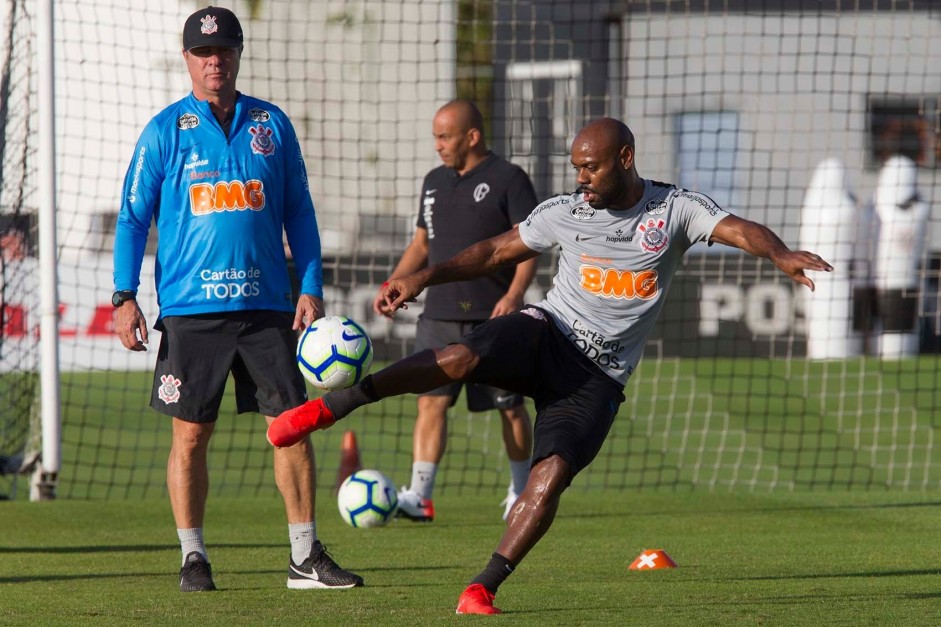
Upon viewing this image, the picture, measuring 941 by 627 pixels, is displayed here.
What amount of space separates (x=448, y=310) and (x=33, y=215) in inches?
142

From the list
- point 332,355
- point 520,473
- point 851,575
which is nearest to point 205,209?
point 332,355

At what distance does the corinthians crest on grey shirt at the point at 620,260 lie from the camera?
5.60 m

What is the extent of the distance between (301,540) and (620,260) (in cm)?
174

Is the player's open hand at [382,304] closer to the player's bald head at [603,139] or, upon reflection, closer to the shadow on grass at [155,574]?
the player's bald head at [603,139]

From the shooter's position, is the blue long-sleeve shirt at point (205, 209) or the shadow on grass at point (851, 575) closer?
the blue long-sleeve shirt at point (205, 209)

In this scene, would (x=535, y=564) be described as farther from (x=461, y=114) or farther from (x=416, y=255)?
(x=461, y=114)

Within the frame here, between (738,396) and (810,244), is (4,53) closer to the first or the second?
(738,396)

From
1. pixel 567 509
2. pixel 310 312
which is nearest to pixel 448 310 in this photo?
pixel 567 509

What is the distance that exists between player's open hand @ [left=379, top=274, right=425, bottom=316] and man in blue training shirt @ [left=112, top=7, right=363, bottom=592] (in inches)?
15.5

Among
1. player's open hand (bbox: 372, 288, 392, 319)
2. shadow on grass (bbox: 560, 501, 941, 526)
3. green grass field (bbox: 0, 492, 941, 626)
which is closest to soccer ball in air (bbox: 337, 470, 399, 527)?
green grass field (bbox: 0, 492, 941, 626)

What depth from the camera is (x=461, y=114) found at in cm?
824

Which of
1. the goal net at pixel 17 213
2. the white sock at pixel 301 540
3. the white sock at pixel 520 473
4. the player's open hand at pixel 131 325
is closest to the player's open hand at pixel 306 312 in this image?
the player's open hand at pixel 131 325

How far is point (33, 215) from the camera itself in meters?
10.2

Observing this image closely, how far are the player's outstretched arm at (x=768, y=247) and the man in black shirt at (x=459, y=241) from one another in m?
2.75
